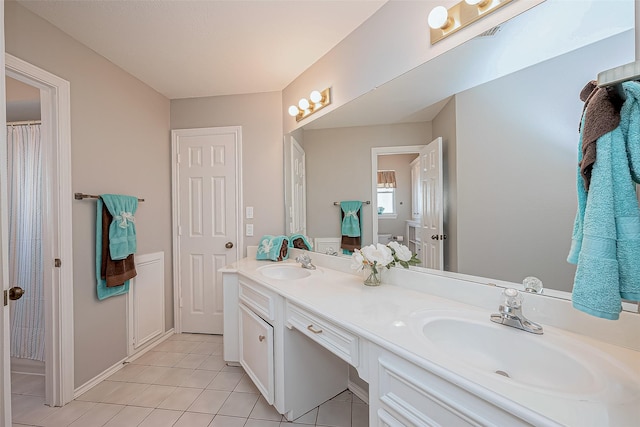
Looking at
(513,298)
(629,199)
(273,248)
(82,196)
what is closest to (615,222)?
(629,199)

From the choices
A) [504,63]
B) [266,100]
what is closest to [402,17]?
[504,63]

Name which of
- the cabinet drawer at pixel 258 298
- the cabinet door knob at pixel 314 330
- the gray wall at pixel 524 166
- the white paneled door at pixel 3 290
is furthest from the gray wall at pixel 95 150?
the gray wall at pixel 524 166

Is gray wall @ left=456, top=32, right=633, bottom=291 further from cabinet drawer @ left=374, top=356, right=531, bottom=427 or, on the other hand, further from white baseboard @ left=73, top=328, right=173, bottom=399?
white baseboard @ left=73, top=328, right=173, bottom=399

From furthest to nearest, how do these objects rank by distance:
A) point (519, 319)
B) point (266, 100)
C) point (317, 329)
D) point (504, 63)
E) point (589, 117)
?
point (266, 100) < point (317, 329) < point (504, 63) < point (519, 319) < point (589, 117)

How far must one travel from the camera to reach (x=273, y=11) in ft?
5.13

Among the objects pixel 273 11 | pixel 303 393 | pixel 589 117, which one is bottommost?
pixel 303 393

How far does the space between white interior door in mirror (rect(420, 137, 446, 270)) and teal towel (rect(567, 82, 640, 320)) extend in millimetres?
709

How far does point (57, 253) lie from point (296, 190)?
1618mm

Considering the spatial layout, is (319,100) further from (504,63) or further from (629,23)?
(629,23)

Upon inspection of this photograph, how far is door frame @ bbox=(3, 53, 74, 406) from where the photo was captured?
1667mm

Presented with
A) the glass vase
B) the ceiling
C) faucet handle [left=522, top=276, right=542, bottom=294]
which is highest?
the ceiling

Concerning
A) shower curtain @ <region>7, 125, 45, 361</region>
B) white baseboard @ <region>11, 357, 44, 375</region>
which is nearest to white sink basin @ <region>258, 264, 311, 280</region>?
shower curtain @ <region>7, 125, 45, 361</region>

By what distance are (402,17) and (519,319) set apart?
152 centimetres

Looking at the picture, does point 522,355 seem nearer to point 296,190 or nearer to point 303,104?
point 296,190
